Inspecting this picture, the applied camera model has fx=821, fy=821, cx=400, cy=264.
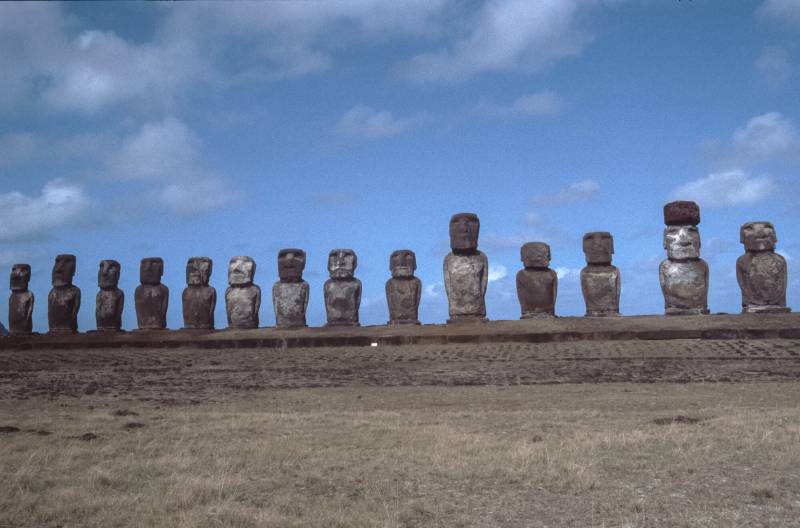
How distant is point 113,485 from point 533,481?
339 cm

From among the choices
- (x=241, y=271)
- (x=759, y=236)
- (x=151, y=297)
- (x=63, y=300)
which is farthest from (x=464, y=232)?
(x=63, y=300)

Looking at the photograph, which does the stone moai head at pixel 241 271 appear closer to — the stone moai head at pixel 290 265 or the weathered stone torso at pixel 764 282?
the stone moai head at pixel 290 265

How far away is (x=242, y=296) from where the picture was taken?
25391 millimetres

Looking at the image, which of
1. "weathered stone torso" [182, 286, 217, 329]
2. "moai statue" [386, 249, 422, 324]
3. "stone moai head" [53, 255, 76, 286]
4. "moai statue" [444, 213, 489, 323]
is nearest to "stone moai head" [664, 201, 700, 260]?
"moai statue" [444, 213, 489, 323]

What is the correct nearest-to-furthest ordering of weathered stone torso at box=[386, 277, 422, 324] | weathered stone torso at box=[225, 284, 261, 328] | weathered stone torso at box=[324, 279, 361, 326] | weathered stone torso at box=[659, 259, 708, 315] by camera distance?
weathered stone torso at box=[659, 259, 708, 315], weathered stone torso at box=[386, 277, 422, 324], weathered stone torso at box=[324, 279, 361, 326], weathered stone torso at box=[225, 284, 261, 328]

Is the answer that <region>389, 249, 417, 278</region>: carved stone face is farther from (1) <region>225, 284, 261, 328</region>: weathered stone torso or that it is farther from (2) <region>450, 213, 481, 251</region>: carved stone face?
(1) <region>225, 284, 261, 328</region>: weathered stone torso

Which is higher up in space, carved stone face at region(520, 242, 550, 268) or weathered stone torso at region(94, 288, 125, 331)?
carved stone face at region(520, 242, 550, 268)

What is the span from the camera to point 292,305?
25.1 m

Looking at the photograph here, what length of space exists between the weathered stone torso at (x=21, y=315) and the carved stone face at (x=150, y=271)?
423 cm

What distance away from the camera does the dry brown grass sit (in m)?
5.83

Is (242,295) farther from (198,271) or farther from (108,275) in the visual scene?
(108,275)

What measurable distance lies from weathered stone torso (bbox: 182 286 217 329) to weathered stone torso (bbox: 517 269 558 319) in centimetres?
966

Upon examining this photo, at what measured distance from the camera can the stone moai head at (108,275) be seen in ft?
88.4

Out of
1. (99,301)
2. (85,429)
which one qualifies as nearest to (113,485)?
(85,429)
